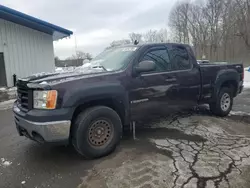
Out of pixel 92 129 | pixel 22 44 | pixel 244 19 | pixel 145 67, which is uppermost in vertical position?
pixel 244 19

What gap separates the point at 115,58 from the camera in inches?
188

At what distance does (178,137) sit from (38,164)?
8.69 ft

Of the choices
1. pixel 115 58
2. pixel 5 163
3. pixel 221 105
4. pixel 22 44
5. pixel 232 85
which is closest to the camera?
pixel 5 163

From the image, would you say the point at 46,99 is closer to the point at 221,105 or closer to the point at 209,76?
the point at 209,76

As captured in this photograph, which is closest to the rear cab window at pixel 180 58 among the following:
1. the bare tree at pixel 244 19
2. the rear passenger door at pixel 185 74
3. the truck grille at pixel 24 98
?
the rear passenger door at pixel 185 74

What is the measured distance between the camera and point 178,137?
488 cm

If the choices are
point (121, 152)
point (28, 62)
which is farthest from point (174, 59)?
point (28, 62)

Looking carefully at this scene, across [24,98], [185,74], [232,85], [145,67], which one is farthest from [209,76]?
[24,98]

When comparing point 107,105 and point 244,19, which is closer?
point 107,105

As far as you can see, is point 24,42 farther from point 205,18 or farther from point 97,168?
point 205,18

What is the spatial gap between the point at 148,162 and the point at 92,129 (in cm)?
101

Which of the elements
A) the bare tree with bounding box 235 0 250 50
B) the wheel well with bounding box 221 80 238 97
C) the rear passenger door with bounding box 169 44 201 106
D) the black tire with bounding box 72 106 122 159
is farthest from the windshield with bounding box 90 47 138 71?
the bare tree with bounding box 235 0 250 50

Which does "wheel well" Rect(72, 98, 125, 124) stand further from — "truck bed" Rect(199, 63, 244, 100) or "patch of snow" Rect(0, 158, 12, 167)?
"truck bed" Rect(199, 63, 244, 100)

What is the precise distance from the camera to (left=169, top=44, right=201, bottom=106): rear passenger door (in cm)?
507
